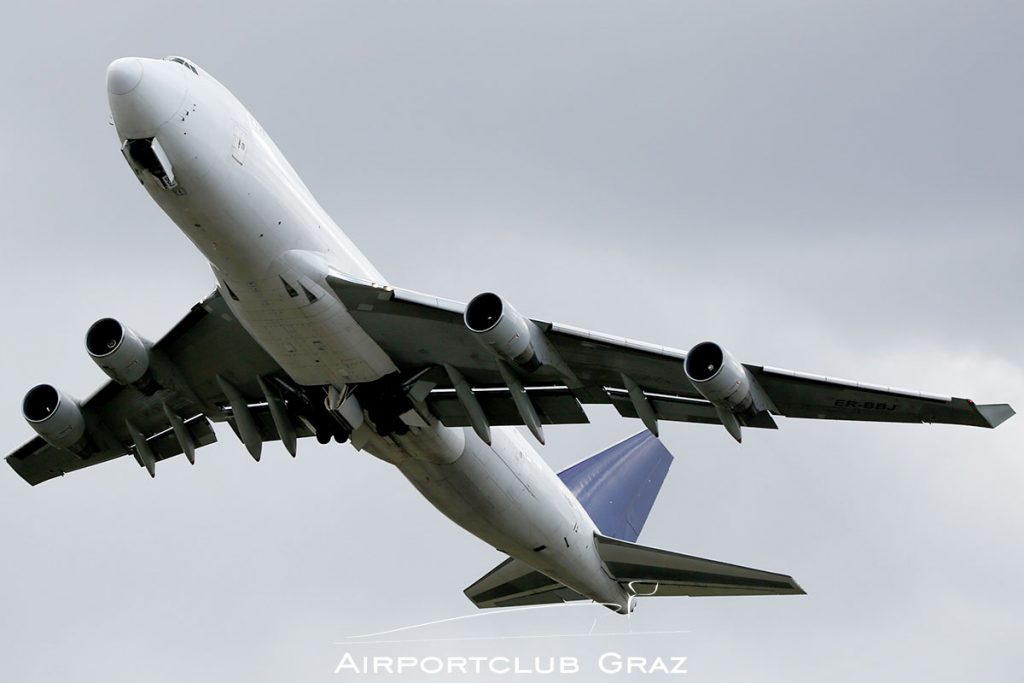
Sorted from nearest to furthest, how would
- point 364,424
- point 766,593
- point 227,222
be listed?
point 227,222
point 364,424
point 766,593

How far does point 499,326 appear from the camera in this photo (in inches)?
1003

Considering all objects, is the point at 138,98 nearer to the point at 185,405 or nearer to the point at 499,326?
the point at 499,326

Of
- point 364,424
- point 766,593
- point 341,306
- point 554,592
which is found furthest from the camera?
point 554,592

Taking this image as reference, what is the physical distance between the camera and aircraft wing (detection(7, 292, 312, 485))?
97.0 ft

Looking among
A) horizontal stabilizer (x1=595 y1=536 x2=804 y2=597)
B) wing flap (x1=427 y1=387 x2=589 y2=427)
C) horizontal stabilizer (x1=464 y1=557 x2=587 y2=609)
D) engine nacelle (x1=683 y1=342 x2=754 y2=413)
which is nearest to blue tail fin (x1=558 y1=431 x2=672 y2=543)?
horizontal stabilizer (x1=464 y1=557 x2=587 y2=609)

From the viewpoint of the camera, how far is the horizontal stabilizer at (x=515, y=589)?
36969mm

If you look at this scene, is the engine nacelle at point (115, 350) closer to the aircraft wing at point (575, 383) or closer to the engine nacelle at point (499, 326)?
the aircraft wing at point (575, 383)

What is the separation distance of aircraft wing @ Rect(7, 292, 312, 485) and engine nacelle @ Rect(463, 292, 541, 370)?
562 centimetres

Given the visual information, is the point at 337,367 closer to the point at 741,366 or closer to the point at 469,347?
the point at 469,347

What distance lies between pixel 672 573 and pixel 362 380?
10.2 meters

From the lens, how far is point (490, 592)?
37406mm

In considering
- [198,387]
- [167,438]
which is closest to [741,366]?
[198,387]

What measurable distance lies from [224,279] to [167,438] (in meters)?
9.18

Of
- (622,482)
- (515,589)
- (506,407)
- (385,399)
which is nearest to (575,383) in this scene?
(506,407)
